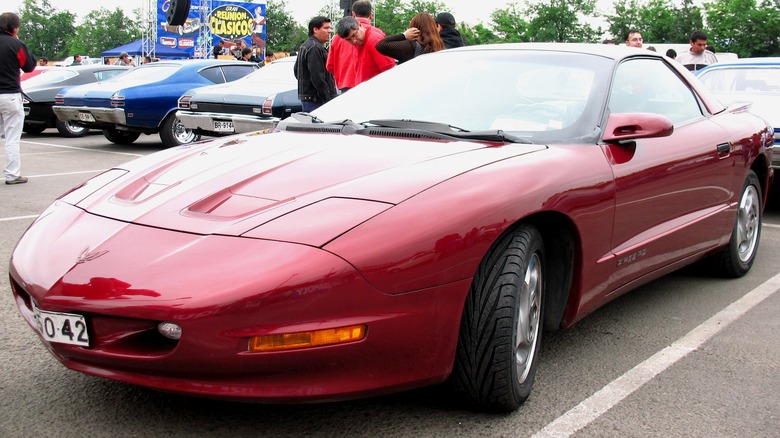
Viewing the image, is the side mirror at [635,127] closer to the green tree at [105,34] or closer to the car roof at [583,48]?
the car roof at [583,48]

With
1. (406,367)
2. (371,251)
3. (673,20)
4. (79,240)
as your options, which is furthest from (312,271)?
(673,20)

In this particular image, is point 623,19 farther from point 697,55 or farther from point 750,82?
point 750,82

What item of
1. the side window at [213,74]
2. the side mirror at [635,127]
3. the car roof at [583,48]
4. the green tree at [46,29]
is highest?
the car roof at [583,48]

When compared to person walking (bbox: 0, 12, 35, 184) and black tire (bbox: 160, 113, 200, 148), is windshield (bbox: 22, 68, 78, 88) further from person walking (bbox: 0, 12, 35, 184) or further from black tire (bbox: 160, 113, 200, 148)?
person walking (bbox: 0, 12, 35, 184)

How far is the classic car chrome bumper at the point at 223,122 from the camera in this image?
10.2 m

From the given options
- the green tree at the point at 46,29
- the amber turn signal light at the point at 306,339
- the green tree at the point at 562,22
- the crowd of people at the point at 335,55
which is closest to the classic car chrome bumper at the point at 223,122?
the crowd of people at the point at 335,55

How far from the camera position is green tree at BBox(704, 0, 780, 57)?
47.8 metres

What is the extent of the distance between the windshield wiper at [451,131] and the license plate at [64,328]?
5.11 ft

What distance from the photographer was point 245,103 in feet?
34.4

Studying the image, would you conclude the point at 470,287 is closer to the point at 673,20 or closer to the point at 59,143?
the point at 59,143

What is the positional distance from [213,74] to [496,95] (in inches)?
394

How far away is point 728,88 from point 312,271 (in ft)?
23.4

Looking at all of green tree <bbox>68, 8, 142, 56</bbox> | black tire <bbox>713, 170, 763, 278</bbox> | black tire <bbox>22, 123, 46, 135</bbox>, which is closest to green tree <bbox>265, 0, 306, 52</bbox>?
green tree <bbox>68, 8, 142, 56</bbox>

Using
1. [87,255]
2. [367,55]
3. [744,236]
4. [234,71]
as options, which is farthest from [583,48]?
[234,71]
